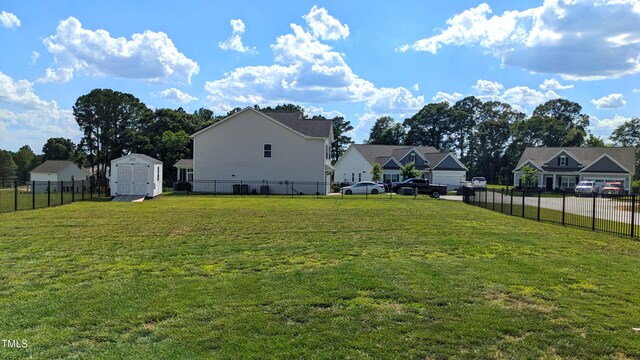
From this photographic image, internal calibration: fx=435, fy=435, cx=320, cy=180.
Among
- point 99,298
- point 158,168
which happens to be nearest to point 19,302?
point 99,298

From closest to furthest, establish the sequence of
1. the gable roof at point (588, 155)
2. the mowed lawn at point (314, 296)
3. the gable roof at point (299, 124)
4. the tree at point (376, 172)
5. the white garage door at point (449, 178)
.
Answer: the mowed lawn at point (314, 296)
the gable roof at point (299, 124)
the gable roof at point (588, 155)
the tree at point (376, 172)
the white garage door at point (449, 178)

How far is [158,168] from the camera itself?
3225cm

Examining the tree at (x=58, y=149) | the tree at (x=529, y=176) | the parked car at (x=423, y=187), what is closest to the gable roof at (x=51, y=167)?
the tree at (x=58, y=149)

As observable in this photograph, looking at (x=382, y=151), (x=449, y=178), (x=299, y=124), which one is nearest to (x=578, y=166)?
(x=449, y=178)

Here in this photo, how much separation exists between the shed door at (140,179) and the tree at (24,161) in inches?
3177

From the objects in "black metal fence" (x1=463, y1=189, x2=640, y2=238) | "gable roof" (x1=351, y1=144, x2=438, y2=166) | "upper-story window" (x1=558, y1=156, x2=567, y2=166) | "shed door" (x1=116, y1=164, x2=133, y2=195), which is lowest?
"black metal fence" (x1=463, y1=189, x2=640, y2=238)

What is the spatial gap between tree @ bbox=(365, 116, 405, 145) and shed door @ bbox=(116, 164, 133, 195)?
69.5 metres

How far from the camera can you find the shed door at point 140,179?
3014cm

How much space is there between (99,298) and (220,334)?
242cm

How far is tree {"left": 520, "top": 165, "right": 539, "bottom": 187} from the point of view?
183 ft

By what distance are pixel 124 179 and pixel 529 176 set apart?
48.0m

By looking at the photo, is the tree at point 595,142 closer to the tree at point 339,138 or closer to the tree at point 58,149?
the tree at point 339,138

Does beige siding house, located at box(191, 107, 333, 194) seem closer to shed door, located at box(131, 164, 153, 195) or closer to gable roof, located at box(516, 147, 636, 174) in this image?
shed door, located at box(131, 164, 153, 195)

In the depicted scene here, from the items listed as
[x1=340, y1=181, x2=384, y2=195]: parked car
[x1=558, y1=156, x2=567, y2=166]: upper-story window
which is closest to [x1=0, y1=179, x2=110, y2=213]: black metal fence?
[x1=340, y1=181, x2=384, y2=195]: parked car
